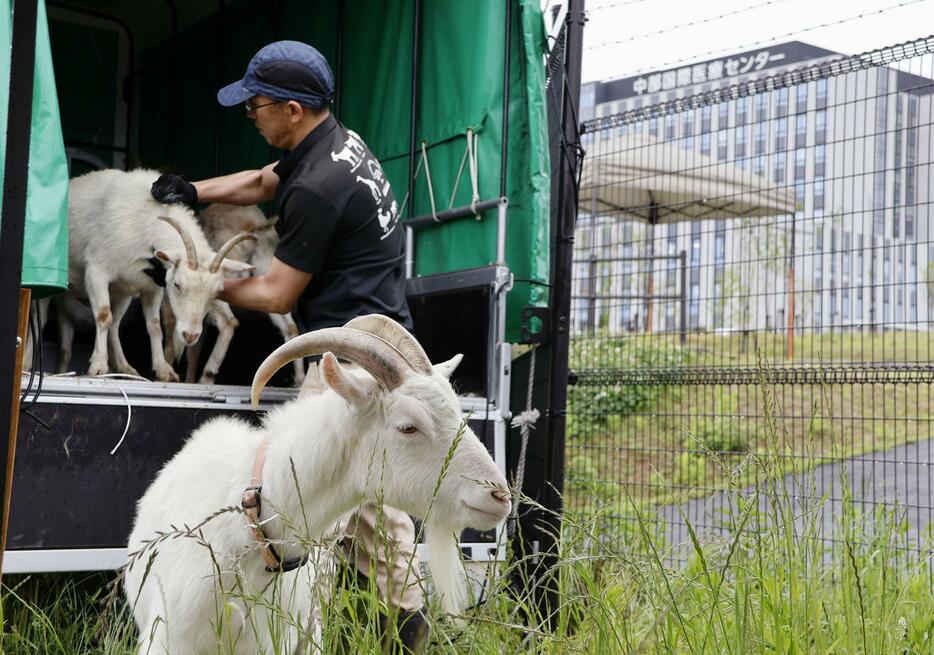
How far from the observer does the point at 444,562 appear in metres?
3.03

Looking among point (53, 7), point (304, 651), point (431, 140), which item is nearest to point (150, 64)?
point (53, 7)

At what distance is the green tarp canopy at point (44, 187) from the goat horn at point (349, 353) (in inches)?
33.0

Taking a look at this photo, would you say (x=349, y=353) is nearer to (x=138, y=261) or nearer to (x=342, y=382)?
(x=342, y=382)

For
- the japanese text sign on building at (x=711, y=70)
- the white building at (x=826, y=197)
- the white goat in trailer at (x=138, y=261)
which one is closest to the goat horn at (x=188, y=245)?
the white goat in trailer at (x=138, y=261)

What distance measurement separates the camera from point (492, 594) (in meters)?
2.17

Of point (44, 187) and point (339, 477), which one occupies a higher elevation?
point (44, 187)

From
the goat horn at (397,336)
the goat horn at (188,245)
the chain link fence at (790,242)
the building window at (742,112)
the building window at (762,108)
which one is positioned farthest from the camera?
the building window at (742,112)

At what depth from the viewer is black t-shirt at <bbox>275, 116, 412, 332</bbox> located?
12.5 feet

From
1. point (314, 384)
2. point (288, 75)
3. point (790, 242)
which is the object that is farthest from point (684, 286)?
point (314, 384)

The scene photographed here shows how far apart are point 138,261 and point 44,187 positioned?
208 centimetres

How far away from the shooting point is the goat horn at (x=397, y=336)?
117 inches

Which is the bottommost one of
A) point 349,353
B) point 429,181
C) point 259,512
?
point 259,512

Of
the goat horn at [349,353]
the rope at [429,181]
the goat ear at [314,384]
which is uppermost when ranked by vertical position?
the rope at [429,181]

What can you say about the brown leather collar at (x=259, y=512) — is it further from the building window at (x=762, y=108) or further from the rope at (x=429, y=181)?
the building window at (x=762, y=108)
